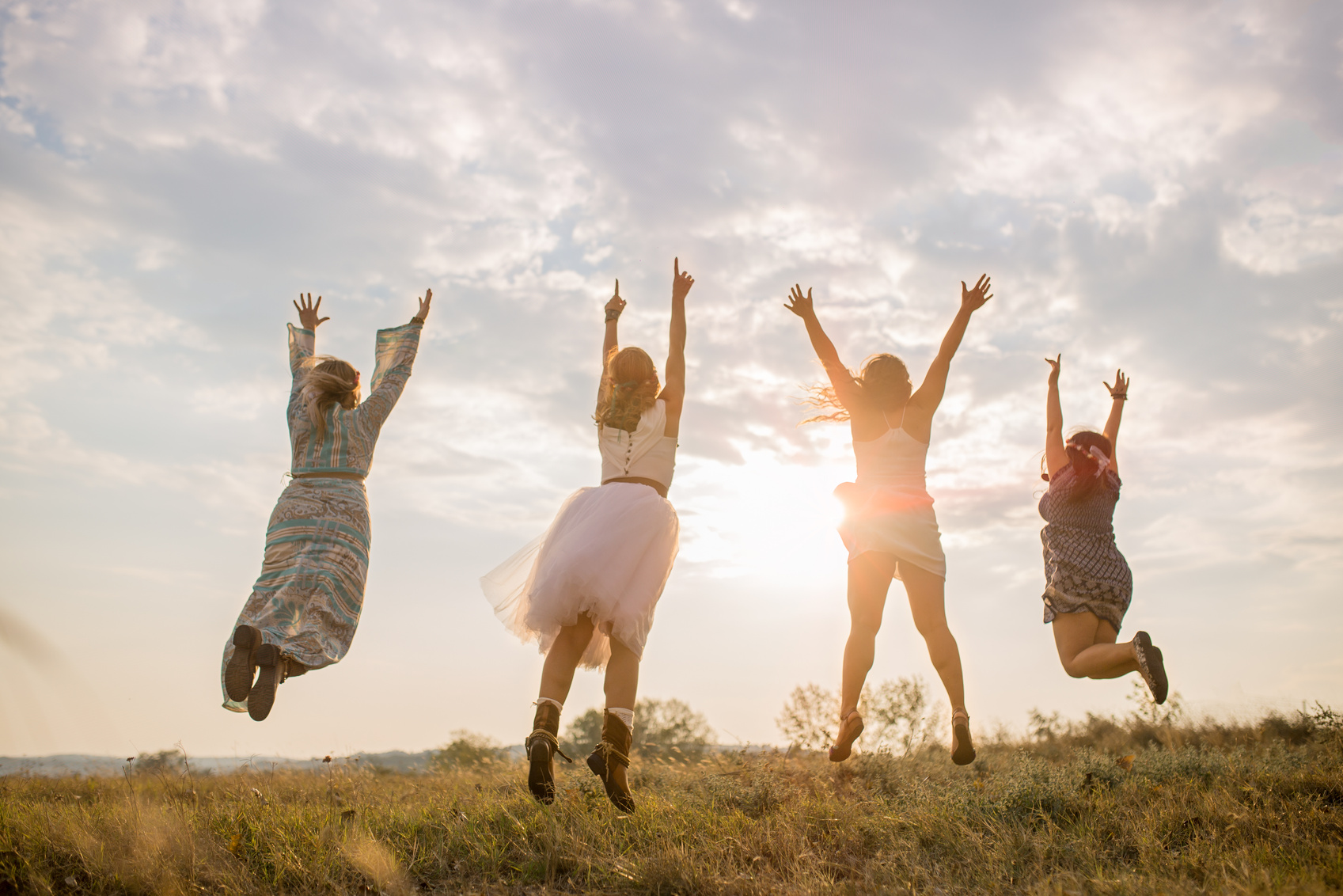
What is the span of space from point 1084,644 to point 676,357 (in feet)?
12.8

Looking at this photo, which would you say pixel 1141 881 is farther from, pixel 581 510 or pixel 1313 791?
pixel 581 510

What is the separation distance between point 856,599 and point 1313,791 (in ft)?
9.15

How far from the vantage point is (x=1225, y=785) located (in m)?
4.79

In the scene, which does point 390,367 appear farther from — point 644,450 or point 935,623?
point 935,623

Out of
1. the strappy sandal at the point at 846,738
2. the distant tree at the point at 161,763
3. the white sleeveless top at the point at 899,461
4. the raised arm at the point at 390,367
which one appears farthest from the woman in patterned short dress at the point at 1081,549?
the distant tree at the point at 161,763

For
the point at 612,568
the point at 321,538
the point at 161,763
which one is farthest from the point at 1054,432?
the point at 161,763

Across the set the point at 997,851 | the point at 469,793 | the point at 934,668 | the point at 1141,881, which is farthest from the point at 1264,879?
the point at 469,793

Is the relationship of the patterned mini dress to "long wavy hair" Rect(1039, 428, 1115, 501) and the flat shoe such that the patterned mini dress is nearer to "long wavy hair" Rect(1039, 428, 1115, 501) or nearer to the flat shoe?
"long wavy hair" Rect(1039, 428, 1115, 501)

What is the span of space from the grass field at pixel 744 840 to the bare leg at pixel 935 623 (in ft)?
2.19

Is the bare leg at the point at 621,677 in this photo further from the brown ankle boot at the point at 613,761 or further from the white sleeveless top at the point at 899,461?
the white sleeveless top at the point at 899,461

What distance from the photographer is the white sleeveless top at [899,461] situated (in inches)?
243

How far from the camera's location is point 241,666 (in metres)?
5.56

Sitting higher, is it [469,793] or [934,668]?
[934,668]

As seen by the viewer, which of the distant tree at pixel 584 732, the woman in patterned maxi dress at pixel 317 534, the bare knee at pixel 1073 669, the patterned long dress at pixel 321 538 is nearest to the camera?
the woman in patterned maxi dress at pixel 317 534
